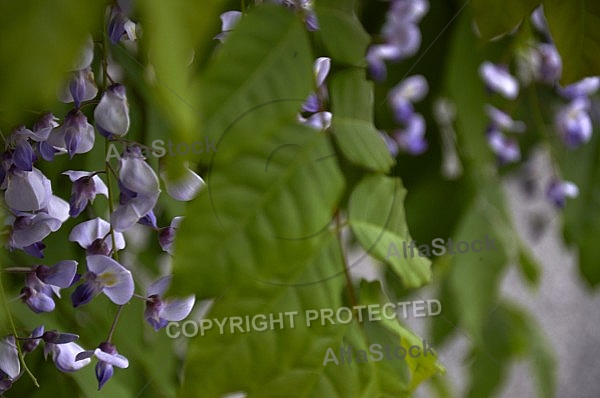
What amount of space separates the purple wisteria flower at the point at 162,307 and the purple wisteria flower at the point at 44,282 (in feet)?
0.07

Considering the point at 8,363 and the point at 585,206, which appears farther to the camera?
the point at 585,206

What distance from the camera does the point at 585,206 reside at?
437 millimetres

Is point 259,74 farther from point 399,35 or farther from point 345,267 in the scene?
point 399,35

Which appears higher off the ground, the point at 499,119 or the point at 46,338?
the point at 46,338

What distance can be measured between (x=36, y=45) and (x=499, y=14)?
0.14 metres

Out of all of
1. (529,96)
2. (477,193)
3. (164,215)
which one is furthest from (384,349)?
(529,96)

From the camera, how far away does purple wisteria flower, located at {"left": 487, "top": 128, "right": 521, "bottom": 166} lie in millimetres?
455

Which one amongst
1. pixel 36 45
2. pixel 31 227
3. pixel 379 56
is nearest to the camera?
pixel 36 45

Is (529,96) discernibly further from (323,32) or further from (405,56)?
(323,32)

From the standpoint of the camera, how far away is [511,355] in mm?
495

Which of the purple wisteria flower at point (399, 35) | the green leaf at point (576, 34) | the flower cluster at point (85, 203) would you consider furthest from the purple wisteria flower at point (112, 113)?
the purple wisteria flower at point (399, 35)

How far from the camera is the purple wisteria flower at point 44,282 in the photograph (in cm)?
20

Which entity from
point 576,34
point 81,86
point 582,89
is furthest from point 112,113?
point 582,89

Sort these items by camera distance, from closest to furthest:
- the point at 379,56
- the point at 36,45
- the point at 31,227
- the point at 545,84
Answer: the point at 36,45
the point at 31,227
the point at 379,56
the point at 545,84
